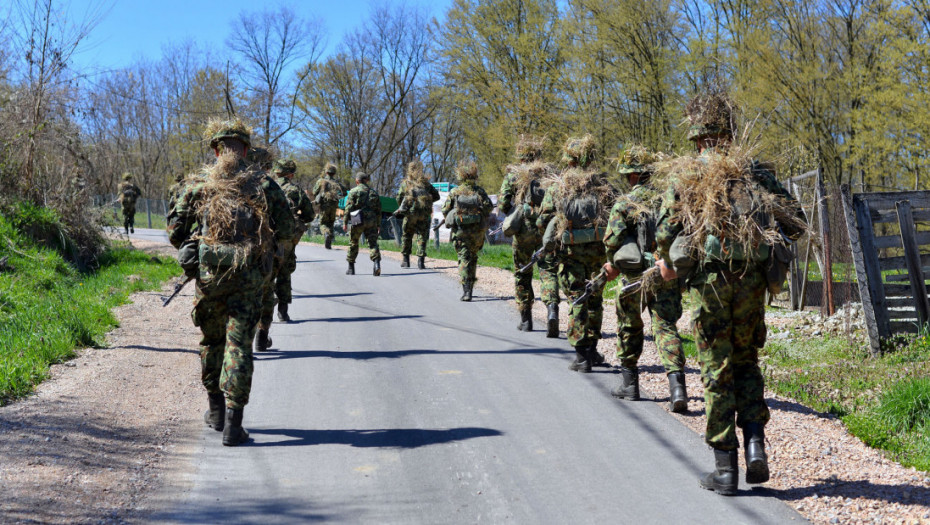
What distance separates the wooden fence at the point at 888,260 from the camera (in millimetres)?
8312

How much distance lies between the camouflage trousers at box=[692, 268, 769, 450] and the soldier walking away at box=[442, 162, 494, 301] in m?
8.11

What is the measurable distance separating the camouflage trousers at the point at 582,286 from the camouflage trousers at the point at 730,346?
2876mm

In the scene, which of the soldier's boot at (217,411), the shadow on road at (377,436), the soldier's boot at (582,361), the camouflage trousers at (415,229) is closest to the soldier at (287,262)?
the soldier's boot at (582,361)

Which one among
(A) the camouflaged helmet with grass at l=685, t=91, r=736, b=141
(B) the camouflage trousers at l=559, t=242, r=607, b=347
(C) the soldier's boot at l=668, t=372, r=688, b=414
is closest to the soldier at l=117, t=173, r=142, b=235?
(B) the camouflage trousers at l=559, t=242, r=607, b=347

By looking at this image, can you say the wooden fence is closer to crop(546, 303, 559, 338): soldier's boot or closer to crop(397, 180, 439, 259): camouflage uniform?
crop(546, 303, 559, 338): soldier's boot

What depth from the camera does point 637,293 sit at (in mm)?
6617

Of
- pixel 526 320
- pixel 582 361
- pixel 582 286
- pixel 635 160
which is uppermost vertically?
pixel 635 160

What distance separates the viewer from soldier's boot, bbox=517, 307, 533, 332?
10.3 m

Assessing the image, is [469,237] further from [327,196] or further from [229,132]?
[327,196]

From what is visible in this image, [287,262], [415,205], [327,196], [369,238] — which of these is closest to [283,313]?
[287,262]

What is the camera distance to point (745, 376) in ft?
15.3

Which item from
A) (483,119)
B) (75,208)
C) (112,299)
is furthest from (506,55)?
(112,299)

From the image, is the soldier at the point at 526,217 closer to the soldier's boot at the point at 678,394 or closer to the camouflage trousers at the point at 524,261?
the camouflage trousers at the point at 524,261

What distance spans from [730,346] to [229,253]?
3386mm
